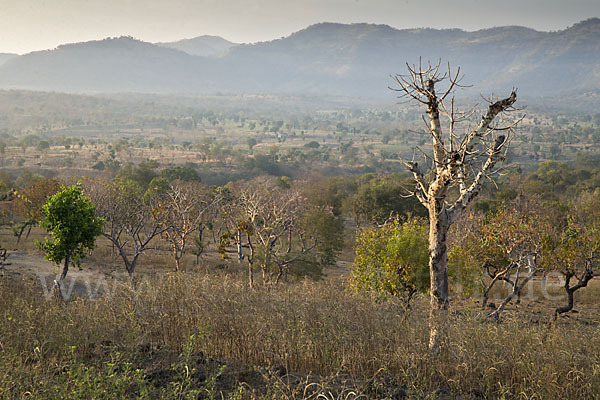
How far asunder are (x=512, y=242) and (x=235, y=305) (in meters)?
13.2

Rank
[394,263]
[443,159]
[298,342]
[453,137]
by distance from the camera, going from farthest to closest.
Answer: [394,263] < [443,159] < [453,137] < [298,342]

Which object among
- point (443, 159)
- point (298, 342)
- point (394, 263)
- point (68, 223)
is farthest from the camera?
point (394, 263)

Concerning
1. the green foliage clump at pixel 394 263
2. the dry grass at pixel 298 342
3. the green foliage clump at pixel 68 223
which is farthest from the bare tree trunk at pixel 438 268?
the green foliage clump at pixel 68 223

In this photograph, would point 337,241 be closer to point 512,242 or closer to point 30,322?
point 512,242

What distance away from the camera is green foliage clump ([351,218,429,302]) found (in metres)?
15.1

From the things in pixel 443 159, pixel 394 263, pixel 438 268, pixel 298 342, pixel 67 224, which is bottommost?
pixel 394 263

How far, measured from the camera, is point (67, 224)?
46.9 ft

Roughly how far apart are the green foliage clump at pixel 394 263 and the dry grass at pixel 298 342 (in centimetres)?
577

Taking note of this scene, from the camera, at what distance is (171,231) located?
25.3 metres

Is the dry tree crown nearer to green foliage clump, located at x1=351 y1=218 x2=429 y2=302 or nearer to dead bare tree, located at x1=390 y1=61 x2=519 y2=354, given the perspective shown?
dead bare tree, located at x1=390 y1=61 x2=519 y2=354

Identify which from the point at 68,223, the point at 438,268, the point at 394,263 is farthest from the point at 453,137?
the point at 68,223

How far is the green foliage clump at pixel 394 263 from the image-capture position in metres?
15.1

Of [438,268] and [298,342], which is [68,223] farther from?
[438,268]

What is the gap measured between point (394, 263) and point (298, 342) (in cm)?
868
